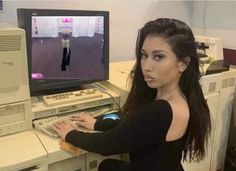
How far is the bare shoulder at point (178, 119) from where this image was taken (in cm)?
99

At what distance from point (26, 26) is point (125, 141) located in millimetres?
741

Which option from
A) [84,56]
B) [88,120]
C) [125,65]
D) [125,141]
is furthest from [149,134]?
[125,65]

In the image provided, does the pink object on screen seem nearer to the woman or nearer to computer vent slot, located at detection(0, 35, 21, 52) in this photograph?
computer vent slot, located at detection(0, 35, 21, 52)

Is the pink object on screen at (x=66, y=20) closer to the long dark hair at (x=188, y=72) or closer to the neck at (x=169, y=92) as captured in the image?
the long dark hair at (x=188, y=72)

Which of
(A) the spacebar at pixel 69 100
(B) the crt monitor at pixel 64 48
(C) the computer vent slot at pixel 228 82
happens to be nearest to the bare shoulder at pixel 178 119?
(A) the spacebar at pixel 69 100

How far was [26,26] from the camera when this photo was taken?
1.29 metres

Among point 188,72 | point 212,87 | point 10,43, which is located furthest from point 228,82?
point 10,43

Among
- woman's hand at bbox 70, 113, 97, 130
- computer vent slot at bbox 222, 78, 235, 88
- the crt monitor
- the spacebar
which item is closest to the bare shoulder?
woman's hand at bbox 70, 113, 97, 130

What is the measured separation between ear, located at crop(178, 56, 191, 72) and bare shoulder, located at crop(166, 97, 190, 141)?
0.12m

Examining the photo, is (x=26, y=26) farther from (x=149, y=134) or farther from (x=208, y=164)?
(x=208, y=164)

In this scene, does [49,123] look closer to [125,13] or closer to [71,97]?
[71,97]

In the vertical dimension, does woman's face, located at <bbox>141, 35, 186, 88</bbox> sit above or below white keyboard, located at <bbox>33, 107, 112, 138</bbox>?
above

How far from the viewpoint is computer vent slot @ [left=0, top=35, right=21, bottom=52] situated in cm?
108

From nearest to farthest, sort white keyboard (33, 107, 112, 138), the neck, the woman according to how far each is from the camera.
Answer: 1. the woman
2. the neck
3. white keyboard (33, 107, 112, 138)
